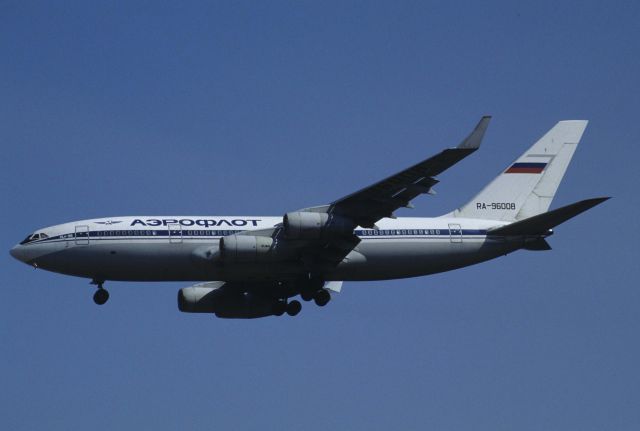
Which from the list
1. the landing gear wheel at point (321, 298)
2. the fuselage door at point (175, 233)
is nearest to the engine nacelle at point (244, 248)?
the fuselage door at point (175, 233)

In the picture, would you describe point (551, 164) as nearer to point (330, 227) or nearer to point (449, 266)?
point (449, 266)

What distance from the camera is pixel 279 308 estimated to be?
52.1 metres

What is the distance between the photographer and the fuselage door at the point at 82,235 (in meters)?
46.2

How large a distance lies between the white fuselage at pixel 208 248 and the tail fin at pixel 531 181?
2205 mm

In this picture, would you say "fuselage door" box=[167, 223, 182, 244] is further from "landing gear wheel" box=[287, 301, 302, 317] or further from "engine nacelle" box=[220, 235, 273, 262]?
"landing gear wheel" box=[287, 301, 302, 317]

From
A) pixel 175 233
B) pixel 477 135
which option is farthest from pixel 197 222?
pixel 477 135

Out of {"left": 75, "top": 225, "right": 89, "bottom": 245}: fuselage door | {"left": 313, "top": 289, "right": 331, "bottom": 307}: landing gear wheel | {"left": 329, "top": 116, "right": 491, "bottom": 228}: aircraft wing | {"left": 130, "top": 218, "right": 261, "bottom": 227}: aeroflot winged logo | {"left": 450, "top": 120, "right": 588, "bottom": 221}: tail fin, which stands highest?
{"left": 450, "top": 120, "right": 588, "bottom": 221}: tail fin

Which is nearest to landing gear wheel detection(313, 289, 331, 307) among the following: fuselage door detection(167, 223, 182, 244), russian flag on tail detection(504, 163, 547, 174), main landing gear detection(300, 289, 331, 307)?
main landing gear detection(300, 289, 331, 307)

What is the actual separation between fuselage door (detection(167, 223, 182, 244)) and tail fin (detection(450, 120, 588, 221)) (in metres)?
13.0

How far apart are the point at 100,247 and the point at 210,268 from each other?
457 cm

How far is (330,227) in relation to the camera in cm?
4519

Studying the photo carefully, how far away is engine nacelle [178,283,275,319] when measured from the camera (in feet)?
171

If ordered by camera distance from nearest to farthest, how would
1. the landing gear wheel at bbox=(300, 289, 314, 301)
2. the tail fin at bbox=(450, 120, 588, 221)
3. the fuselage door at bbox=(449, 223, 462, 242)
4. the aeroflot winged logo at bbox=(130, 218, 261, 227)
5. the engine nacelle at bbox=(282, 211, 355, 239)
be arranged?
the engine nacelle at bbox=(282, 211, 355, 239) < the aeroflot winged logo at bbox=(130, 218, 261, 227) < the landing gear wheel at bbox=(300, 289, 314, 301) < the fuselage door at bbox=(449, 223, 462, 242) < the tail fin at bbox=(450, 120, 588, 221)

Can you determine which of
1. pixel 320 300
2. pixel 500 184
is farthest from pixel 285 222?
pixel 500 184
